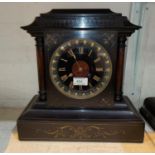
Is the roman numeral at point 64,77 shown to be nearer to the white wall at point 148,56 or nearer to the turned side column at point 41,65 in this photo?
the turned side column at point 41,65

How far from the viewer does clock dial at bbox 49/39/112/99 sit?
2.41 feet

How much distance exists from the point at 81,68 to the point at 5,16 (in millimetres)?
495

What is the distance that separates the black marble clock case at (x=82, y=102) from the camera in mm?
707

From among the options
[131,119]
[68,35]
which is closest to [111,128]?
[131,119]

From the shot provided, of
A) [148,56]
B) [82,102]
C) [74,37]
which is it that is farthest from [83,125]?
[148,56]

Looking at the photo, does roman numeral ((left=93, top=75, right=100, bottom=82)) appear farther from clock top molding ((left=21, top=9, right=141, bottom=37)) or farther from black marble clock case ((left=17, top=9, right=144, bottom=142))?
clock top molding ((left=21, top=9, right=141, bottom=37))

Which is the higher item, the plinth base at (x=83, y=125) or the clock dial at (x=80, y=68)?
the clock dial at (x=80, y=68)

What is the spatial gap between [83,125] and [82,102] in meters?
0.09

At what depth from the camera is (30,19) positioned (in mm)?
975

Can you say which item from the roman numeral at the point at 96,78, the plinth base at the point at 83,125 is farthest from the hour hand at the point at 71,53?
the plinth base at the point at 83,125

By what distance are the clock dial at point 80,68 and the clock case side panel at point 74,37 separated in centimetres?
1

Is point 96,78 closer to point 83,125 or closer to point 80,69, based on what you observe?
point 80,69

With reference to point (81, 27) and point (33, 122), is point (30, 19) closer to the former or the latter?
point (81, 27)

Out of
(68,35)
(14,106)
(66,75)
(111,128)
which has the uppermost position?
(68,35)
